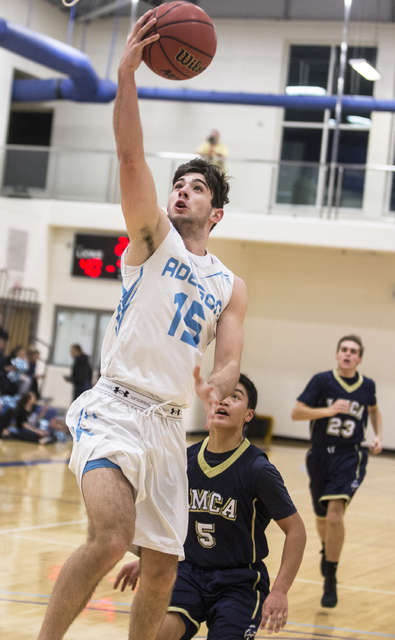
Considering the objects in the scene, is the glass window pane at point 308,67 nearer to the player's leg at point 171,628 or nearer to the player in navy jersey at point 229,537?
the player in navy jersey at point 229,537

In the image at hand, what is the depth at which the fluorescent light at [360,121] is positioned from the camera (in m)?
17.9

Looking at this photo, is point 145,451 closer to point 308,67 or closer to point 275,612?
point 275,612

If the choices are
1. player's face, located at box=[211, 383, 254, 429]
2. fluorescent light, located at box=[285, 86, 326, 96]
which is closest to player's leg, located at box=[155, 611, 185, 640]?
player's face, located at box=[211, 383, 254, 429]

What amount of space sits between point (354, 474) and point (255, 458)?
2.66 m

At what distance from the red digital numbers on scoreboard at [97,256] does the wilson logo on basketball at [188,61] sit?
12.6 m

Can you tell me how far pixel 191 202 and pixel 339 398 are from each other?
11.2 feet

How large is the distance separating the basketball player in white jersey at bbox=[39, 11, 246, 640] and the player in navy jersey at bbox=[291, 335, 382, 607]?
2901mm

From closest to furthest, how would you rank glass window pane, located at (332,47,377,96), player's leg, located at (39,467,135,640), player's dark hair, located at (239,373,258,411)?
player's leg, located at (39,467,135,640), player's dark hair, located at (239,373,258,411), glass window pane, located at (332,47,377,96)

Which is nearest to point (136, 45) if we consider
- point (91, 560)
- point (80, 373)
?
point (91, 560)

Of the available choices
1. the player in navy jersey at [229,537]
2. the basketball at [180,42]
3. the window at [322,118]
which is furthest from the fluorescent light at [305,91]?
the player in navy jersey at [229,537]

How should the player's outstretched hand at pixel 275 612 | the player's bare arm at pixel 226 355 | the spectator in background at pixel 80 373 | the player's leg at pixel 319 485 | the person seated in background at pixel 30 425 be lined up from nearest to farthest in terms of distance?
the player's bare arm at pixel 226 355, the player's outstretched hand at pixel 275 612, the player's leg at pixel 319 485, the person seated in background at pixel 30 425, the spectator in background at pixel 80 373

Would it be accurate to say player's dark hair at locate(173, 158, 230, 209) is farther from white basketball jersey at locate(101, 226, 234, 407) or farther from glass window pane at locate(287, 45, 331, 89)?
glass window pane at locate(287, 45, 331, 89)

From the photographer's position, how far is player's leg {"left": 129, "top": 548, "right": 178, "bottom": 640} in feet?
10.1

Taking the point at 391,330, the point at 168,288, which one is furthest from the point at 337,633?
the point at 391,330
